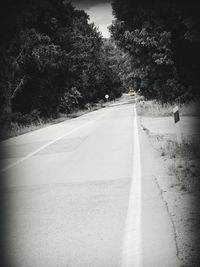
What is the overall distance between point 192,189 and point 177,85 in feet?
81.8

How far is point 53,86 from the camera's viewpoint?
118ft

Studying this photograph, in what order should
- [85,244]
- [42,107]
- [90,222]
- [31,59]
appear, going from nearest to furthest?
[85,244] < [90,222] < [31,59] < [42,107]

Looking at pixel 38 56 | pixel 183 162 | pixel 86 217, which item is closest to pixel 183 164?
pixel 183 162

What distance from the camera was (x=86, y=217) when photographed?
482cm

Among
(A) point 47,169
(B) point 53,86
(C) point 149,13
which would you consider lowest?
(A) point 47,169

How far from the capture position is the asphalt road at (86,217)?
3.62 meters

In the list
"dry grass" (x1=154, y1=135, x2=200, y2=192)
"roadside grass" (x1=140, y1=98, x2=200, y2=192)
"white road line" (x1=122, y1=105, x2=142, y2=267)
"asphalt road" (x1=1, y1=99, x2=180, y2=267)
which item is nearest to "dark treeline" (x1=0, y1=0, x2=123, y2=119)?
"roadside grass" (x1=140, y1=98, x2=200, y2=192)

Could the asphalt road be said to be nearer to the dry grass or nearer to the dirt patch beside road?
the dirt patch beside road

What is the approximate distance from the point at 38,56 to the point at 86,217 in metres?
27.0

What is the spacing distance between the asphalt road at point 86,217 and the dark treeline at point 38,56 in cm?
2171

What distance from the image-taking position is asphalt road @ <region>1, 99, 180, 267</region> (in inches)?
143

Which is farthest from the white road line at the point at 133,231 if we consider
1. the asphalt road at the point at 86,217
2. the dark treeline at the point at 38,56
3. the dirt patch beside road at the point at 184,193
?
the dark treeline at the point at 38,56

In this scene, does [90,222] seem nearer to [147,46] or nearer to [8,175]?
[8,175]

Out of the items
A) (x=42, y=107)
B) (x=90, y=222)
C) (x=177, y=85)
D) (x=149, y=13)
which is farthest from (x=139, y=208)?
(x=42, y=107)
